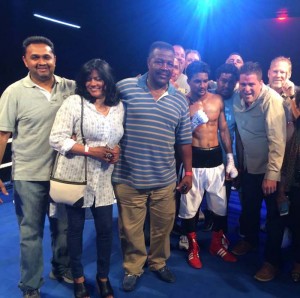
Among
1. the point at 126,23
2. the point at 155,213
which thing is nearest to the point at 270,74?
the point at 155,213

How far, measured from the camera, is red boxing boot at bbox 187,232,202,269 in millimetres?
2578

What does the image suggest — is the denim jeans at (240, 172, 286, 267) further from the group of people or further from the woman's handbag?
the woman's handbag

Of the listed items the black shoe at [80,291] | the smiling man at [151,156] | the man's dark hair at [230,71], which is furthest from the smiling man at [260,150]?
the black shoe at [80,291]

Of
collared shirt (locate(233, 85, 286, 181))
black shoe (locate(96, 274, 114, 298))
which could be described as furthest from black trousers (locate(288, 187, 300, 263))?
black shoe (locate(96, 274, 114, 298))

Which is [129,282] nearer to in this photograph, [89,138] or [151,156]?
[151,156]

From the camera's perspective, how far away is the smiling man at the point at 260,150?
2338 millimetres

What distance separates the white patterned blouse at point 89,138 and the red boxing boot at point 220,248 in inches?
46.3

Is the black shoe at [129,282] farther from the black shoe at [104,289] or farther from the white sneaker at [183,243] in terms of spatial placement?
the white sneaker at [183,243]

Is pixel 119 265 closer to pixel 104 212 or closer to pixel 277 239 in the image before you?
pixel 104 212

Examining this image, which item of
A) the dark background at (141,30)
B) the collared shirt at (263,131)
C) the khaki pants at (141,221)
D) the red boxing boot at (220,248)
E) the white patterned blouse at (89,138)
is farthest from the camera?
the dark background at (141,30)

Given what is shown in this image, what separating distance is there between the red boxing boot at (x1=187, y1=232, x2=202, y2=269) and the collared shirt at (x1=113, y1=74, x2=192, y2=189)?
0.72m

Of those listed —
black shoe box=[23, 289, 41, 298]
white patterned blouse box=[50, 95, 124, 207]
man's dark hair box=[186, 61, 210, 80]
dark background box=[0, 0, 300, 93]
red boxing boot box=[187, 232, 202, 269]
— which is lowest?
black shoe box=[23, 289, 41, 298]

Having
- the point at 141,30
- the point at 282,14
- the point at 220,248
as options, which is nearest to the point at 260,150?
the point at 220,248

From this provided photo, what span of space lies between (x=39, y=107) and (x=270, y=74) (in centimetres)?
234
